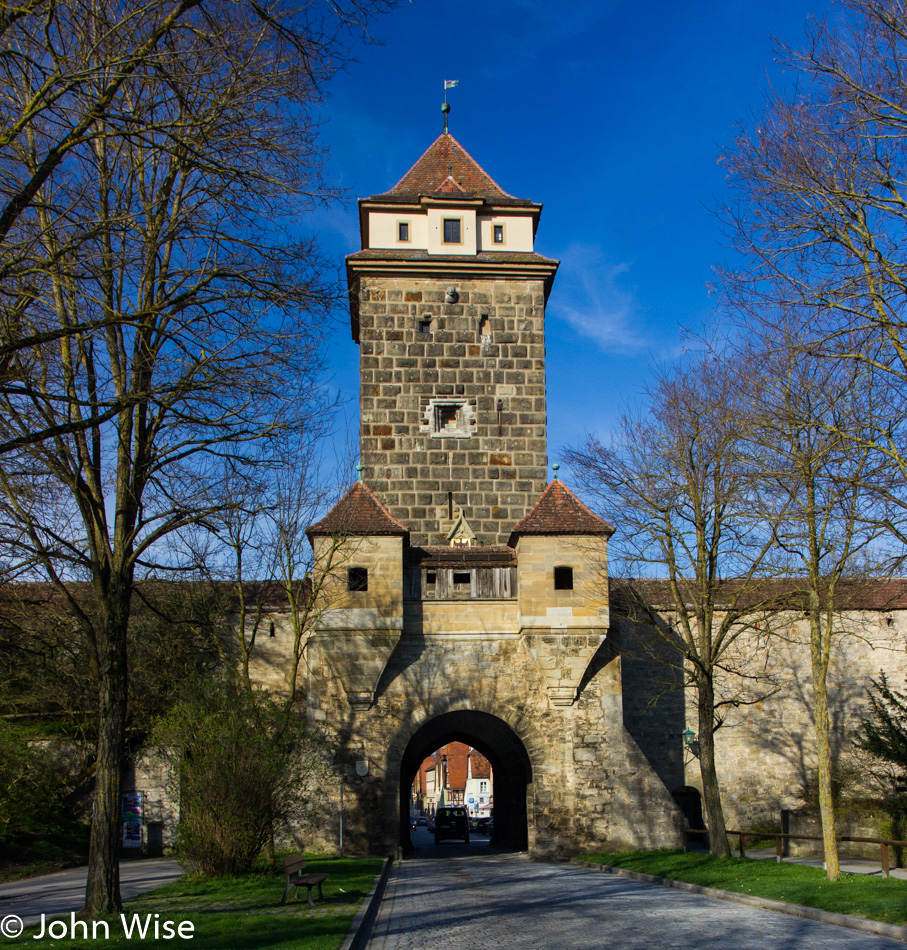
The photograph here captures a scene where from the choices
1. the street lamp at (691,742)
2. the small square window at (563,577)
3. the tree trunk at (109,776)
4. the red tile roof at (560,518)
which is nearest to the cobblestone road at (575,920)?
the tree trunk at (109,776)

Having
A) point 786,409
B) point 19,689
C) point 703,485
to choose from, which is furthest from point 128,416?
point 19,689

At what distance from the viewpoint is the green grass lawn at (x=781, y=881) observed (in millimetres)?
10617

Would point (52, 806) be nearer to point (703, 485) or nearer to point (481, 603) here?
point (481, 603)

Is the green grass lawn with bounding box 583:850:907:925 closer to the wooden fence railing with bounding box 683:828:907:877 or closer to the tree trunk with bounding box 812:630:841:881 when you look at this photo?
the tree trunk with bounding box 812:630:841:881

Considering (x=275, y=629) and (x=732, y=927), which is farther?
(x=275, y=629)

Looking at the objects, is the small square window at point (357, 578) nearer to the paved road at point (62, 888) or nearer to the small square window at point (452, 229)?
the paved road at point (62, 888)

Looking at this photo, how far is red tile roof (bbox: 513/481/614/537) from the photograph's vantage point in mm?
20031

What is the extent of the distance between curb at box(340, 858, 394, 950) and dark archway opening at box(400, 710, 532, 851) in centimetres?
761

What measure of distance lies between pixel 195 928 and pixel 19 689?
1332cm

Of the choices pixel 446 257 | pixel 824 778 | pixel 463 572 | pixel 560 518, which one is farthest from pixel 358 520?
pixel 824 778

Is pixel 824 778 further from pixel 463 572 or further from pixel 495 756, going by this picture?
pixel 495 756

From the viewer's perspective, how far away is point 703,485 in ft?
58.2

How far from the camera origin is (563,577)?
2027cm

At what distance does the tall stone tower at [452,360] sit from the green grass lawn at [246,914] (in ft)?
32.0
